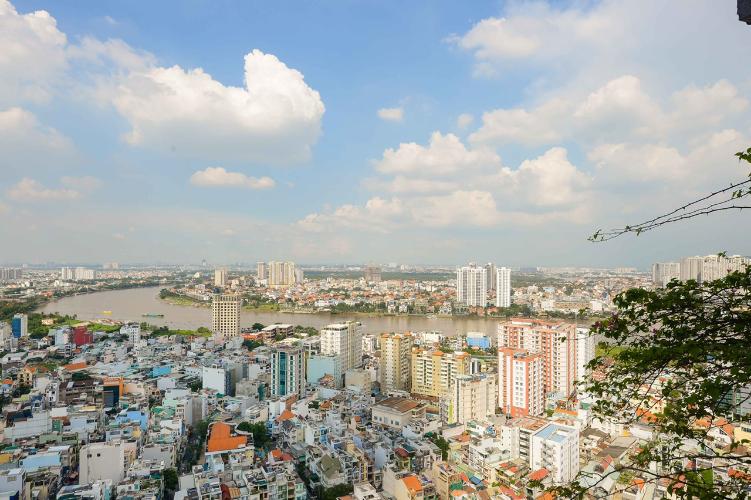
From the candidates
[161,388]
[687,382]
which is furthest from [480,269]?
[687,382]

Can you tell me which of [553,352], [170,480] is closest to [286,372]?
[170,480]

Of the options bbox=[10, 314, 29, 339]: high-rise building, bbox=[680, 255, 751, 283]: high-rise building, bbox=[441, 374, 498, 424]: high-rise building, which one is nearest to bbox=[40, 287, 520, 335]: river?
bbox=[10, 314, 29, 339]: high-rise building

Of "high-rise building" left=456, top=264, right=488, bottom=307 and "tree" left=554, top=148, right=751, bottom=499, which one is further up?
"tree" left=554, top=148, right=751, bottom=499

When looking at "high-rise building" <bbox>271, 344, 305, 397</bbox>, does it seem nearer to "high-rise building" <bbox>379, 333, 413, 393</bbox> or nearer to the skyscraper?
the skyscraper

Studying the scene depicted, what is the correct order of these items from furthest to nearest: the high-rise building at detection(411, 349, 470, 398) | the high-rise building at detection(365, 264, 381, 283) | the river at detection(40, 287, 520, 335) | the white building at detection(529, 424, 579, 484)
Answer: the high-rise building at detection(365, 264, 381, 283)
the river at detection(40, 287, 520, 335)
the high-rise building at detection(411, 349, 470, 398)
the white building at detection(529, 424, 579, 484)

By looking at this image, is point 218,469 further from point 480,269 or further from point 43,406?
point 480,269

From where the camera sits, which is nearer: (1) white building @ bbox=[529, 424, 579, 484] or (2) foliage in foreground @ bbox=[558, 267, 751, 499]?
(2) foliage in foreground @ bbox=[558, 267, 751, 499]
